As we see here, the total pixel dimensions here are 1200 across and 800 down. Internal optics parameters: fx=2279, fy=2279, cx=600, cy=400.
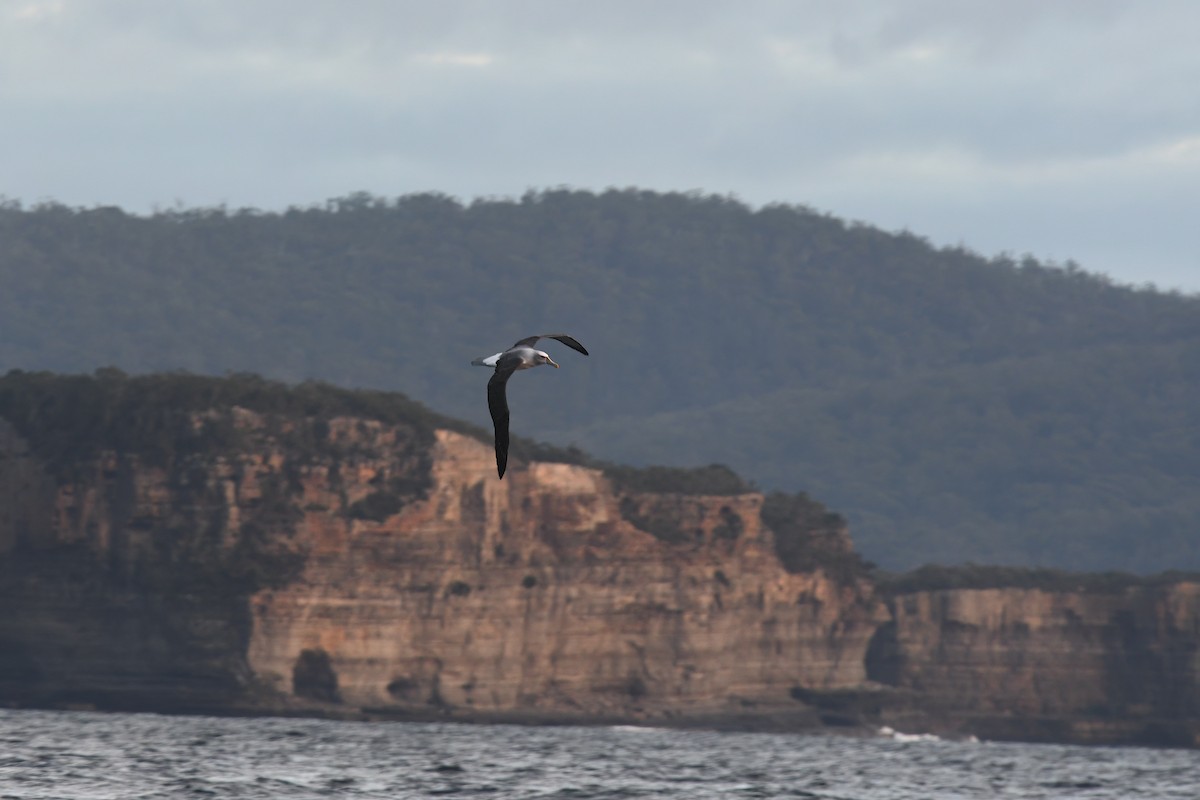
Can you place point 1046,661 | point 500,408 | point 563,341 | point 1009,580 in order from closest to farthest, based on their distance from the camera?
point 563,341
point 500,408
point 1046,661
point 1009,580

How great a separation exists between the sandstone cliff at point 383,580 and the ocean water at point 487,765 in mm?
3646

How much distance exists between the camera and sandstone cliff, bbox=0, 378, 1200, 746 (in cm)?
9300

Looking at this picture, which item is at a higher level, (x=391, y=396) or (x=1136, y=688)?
(x=391, y=396)

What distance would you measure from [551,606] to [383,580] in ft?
33.1

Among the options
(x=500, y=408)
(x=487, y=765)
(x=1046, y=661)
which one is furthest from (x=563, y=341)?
(x=1046, y=661)

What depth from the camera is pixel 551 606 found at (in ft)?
345

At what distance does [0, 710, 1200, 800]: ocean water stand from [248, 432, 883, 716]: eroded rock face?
11.3 ft

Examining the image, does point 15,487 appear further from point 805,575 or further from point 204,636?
point 805,575

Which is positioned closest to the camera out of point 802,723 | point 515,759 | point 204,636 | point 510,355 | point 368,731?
point 510,355

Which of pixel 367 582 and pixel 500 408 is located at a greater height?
pixel 367 582

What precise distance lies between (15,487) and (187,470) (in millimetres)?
7245

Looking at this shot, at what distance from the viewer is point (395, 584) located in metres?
98.4

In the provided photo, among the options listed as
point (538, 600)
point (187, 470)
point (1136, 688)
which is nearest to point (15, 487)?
point (187, 470)

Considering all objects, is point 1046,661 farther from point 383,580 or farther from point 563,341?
point 563,341
